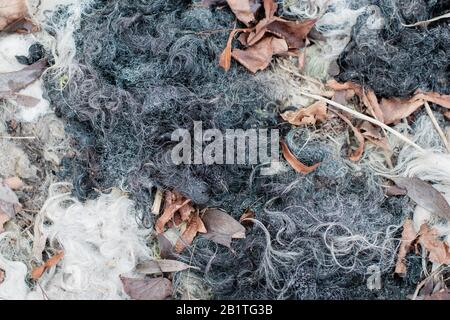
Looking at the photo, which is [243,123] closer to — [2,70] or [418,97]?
[418,97]

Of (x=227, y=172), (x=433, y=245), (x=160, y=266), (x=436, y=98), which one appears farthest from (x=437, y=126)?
(x=160, y=266)

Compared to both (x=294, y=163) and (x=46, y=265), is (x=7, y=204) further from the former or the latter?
(x=294, y=163)

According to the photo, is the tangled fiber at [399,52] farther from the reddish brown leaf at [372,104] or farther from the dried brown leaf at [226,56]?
the dried brown leaf at [226,56]

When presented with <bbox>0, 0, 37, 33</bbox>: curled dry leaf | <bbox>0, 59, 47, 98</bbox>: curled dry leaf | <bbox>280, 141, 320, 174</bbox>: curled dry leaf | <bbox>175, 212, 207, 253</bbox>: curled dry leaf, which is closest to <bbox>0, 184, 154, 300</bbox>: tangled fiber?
<bbox>175, 212, 207, 253</bbox>: curled dry leaf

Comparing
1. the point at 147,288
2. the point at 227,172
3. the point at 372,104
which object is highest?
the point at 372,104

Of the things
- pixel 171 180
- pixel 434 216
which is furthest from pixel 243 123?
pixel 434 216

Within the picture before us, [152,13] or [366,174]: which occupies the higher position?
[152,13]

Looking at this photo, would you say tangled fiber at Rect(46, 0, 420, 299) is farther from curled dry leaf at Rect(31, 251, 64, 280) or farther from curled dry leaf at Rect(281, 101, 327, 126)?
curled dry leaf at Rect(31, 251, 64, 280)
